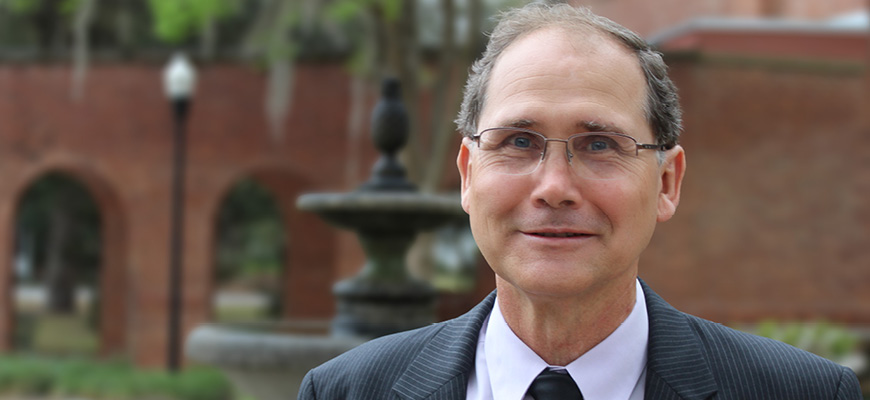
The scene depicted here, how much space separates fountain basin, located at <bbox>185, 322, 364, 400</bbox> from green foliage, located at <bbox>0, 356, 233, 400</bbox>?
260 inches

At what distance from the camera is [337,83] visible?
15.8 metres

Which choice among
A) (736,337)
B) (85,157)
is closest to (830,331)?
(85,157)

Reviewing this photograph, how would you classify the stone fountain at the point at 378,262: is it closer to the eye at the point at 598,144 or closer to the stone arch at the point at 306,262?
the eye at the point at 598,144

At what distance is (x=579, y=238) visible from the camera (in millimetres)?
1707

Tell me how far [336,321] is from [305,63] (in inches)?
391

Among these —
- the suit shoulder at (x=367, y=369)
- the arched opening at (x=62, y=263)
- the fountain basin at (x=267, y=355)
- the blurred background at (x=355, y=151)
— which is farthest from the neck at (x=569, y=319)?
the arched opening at (x=62, y=263)

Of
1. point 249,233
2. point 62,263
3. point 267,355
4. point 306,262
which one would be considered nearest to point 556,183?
point 267,355

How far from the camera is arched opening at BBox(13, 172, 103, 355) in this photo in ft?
64.6

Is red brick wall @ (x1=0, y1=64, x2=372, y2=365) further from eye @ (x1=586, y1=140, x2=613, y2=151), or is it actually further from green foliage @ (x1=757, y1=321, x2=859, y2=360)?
eye @ (x1=586, y1=140, x2=613, y2=151)

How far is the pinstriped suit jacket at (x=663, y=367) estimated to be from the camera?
173cm

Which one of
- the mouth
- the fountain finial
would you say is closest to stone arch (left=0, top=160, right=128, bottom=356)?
the fountain finial

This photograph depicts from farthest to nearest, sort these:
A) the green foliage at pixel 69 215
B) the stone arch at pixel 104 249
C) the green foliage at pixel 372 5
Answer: the green foliage at pixel 69 215 < the stone arch at pixel 104 249 < the green foliage at pixel 372 5

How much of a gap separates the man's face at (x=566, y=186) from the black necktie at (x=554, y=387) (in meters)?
0.14

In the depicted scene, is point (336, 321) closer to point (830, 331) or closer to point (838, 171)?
point (830, 331)
